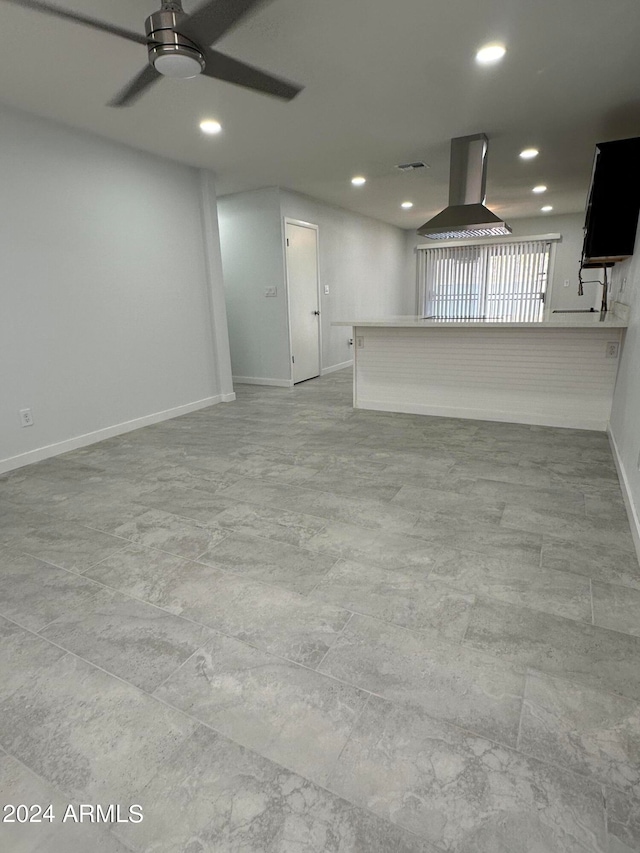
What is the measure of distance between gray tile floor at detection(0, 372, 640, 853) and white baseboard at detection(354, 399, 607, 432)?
1250 millimetres

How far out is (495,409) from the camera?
4.26m

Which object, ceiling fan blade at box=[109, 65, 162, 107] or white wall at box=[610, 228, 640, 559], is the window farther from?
ceiling fan blade at box=[109, 65, 162, 107]

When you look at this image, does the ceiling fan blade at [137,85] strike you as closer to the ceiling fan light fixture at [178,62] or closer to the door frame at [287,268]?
the ceiling fan light fixture at [178,62]

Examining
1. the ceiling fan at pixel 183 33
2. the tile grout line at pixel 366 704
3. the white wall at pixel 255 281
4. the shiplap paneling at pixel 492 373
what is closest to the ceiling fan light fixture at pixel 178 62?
the ceiling fan at pixel 183 33

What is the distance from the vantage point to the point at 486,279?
8.69 meters

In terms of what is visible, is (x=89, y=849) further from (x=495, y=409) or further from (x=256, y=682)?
(x=495, y=409)

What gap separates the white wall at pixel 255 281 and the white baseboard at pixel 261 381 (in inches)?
0.8

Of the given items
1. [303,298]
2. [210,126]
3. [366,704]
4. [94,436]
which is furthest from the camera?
[303,298]

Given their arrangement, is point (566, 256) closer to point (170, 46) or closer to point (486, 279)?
point (486, 279)

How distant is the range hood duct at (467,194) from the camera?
3949 mm

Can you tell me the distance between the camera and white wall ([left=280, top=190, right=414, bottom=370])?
658 cm

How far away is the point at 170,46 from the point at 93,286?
7.65 ft

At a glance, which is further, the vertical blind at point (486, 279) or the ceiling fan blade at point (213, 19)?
the vertical blind at point (486, 279)

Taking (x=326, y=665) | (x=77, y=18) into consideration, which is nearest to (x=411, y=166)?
(x=77, y=18)
